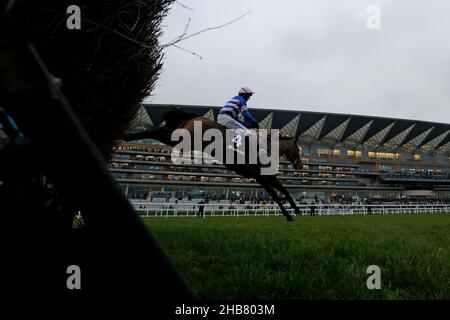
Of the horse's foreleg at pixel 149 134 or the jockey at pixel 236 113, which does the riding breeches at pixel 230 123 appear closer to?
the jockey at pixel 236 113

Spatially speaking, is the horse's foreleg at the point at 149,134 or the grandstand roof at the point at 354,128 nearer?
the horse's foreleg at the point at 149,134

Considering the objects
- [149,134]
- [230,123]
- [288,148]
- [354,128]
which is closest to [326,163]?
[354,128]

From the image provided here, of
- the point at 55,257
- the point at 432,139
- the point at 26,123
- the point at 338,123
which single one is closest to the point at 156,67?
the point at 55,257

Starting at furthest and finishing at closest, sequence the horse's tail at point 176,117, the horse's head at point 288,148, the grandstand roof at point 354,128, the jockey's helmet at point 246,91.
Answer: the grandstand roof at point 354,128 < the horse's head at point 288,148 < the jockey's helmet at point 246,91 < the horse's tail at point 176,117

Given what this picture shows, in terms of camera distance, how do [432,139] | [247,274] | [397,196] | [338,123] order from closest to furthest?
Answer: [247,274] < [397,196] < [338,123] < [432,139]

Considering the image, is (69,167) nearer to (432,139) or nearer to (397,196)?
(397,196)

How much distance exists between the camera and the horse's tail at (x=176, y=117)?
5.78 m

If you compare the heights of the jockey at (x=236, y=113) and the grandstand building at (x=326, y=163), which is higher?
the grandstand building at (x=326, y=163)

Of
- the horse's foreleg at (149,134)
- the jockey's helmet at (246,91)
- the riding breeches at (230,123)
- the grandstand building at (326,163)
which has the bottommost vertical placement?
the horse's foreleg at (149,134)

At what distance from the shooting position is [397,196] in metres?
82.2

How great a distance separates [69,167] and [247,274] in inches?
89.3

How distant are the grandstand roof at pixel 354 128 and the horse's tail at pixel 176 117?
73.1m

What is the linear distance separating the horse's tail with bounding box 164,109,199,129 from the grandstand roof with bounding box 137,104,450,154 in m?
73.1

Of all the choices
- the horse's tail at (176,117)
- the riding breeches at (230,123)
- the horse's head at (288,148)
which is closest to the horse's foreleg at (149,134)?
the horse's tail at (176,117)
